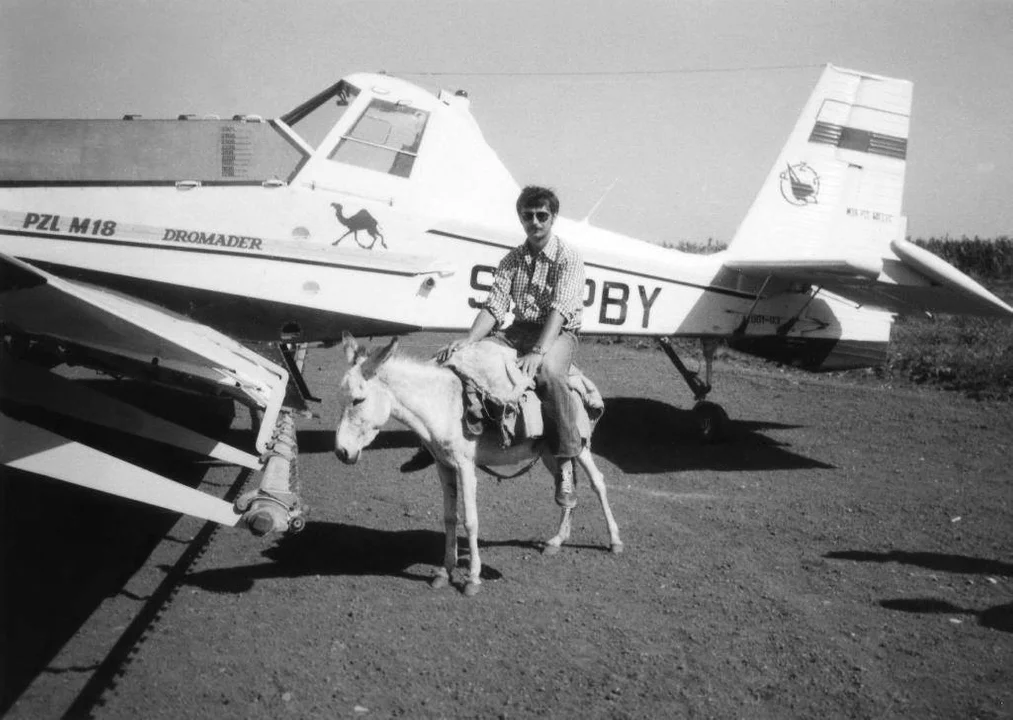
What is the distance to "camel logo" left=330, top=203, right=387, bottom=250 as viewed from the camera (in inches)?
255

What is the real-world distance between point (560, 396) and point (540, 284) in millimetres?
732

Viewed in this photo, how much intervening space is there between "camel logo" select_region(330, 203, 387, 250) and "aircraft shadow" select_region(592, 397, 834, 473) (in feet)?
11.0

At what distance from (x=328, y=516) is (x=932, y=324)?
14.6m

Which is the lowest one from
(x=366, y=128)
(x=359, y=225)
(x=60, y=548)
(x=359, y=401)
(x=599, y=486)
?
(x=60, y=548)

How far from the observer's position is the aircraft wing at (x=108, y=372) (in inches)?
154

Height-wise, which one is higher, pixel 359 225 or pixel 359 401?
pixel 359 225

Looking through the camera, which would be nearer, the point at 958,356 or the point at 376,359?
the point at 376,359

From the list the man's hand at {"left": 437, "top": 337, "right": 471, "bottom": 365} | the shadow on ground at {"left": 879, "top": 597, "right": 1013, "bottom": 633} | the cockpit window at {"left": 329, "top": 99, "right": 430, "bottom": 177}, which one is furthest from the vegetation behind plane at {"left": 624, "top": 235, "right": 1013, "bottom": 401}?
the man's hand at {"left": 437, "top": 337, "right": 471, "bottom": 365}

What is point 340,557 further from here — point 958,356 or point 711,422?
point 958,356

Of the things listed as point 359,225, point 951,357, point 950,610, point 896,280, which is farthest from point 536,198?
point 951,357

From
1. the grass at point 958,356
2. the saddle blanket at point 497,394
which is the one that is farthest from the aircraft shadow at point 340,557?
the grass at point 958,356

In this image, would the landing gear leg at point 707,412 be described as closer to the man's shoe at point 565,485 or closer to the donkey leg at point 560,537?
the donkey leg at point 560,537

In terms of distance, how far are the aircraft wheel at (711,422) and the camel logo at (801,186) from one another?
2.89m

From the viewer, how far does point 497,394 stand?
13.8 feet
